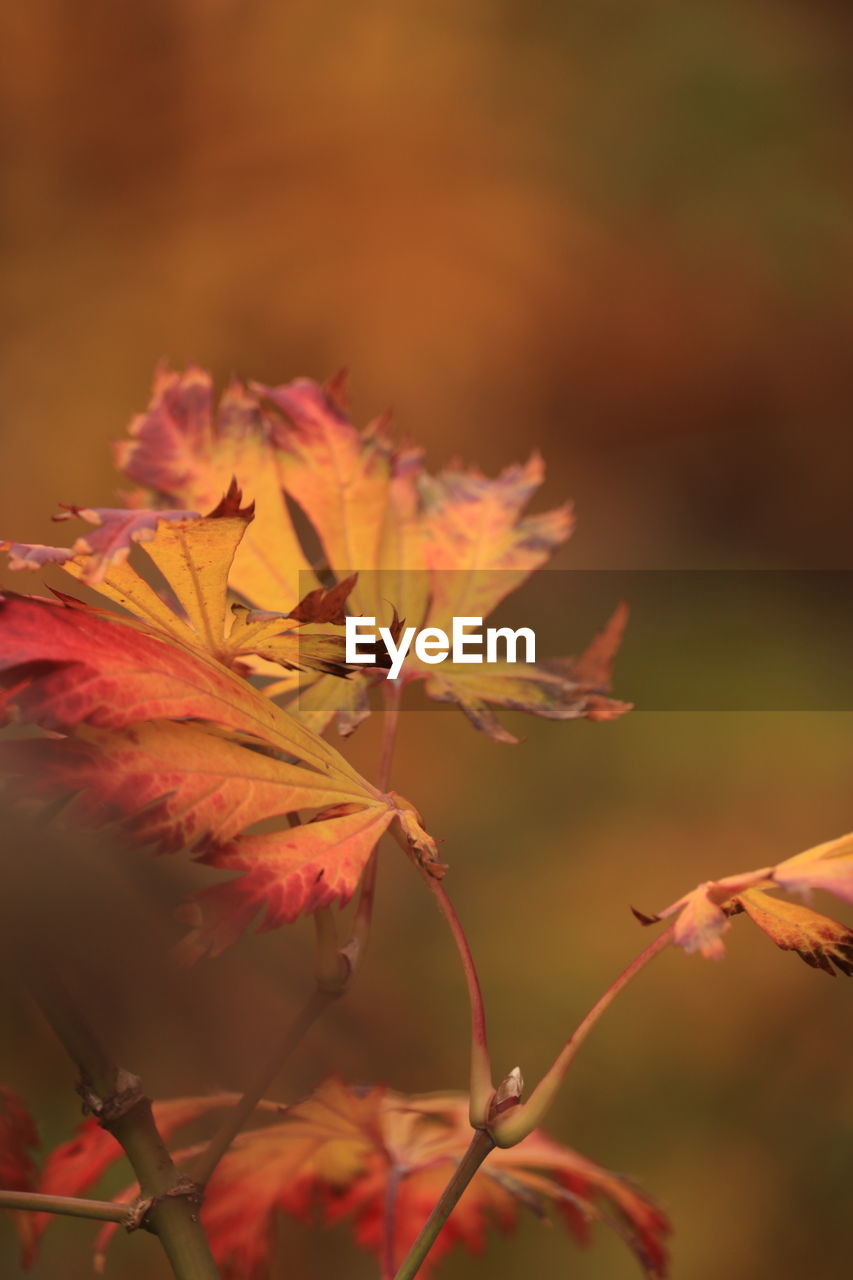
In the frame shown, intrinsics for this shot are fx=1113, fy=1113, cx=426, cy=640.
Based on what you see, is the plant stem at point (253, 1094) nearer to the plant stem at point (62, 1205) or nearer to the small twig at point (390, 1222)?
the plant stem at point (62, 1205)

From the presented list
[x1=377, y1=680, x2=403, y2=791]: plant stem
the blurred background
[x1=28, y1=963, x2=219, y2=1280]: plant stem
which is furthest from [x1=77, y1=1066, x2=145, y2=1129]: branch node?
the blurred background

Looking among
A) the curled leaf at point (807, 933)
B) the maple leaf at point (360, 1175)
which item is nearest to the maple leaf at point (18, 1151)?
the maple leaf at point (360, 1175)

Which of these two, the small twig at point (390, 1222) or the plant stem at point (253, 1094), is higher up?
the plant stem at point (253, 1094)

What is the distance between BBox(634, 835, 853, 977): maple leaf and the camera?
0.21m

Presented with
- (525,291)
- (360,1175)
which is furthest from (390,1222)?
(525,291)

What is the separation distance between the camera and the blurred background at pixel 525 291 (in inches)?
41.5

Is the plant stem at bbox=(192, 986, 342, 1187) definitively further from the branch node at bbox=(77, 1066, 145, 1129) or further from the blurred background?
the blurred background

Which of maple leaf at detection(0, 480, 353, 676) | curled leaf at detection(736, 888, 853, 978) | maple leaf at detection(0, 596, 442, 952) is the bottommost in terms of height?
curled leaf at detection(736, 888, 853, 978)

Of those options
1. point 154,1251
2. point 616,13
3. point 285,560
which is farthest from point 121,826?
point 616,13

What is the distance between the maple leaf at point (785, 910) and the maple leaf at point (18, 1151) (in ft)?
0.68

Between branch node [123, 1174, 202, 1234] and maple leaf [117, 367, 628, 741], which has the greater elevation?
maple leaf [117, 367, 628, 741]

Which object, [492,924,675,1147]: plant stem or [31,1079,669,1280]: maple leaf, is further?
[31,1079,669,1280]: maple leaf

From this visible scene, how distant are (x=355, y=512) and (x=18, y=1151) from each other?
0.22m

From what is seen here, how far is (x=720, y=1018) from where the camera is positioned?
3.22 feet
